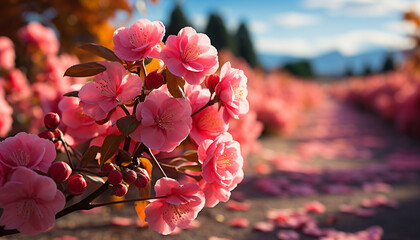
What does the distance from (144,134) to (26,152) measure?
27 centimetres

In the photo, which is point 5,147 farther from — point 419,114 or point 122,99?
point 419,114

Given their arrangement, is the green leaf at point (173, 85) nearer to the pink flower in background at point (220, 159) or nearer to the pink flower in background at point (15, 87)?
the pink flower in background at point (220, 159)

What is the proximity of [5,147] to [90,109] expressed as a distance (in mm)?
203

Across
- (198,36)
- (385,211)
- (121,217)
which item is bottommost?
(121,217)

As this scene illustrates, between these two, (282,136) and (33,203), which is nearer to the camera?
(33,203)

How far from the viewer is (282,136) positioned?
655 centimetres

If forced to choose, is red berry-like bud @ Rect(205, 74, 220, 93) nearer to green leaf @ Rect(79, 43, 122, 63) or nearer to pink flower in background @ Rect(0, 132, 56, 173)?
green leaf @ Rect(79, 43, 122, 63)

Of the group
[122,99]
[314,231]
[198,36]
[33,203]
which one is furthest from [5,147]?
[314,231]

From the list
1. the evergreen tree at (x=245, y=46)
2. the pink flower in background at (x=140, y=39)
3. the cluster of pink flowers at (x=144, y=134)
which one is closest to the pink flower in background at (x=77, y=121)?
the cluster of pink flowers at (x=144, y=134)

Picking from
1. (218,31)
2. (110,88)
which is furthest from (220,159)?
(218,31)

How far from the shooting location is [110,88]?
2.88ft

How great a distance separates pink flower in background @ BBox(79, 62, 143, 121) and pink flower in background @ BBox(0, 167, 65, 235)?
20cm

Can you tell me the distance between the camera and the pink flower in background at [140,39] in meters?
0.88

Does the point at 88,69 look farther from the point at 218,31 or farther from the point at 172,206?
the point at 218,31
